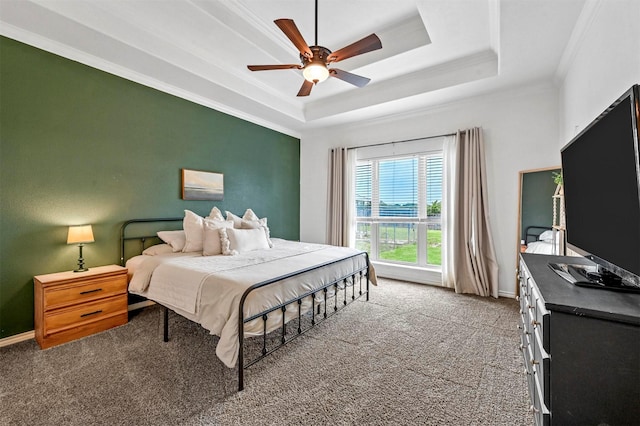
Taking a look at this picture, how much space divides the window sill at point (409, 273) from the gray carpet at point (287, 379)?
58.6 inches

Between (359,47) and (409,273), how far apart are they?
362cm

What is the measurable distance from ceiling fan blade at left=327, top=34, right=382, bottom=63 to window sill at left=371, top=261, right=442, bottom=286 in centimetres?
349

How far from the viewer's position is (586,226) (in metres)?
1.55

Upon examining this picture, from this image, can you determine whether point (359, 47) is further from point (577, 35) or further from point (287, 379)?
point (287, 379)

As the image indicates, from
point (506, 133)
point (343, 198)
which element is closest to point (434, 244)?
point (343, 198)

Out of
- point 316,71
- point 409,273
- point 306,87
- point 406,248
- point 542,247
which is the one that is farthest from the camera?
point 406,248

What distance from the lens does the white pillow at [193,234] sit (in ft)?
10.8

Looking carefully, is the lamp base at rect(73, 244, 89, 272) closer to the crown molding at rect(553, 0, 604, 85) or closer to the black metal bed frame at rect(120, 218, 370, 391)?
the black metal bed frame at rect(120, 218, 370, 391)

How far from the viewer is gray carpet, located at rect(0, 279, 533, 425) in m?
1.66

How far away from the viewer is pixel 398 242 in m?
4.87

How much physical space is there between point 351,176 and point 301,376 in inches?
149

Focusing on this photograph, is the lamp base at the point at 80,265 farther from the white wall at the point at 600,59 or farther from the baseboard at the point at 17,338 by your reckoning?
the white wall at the point at 600,59

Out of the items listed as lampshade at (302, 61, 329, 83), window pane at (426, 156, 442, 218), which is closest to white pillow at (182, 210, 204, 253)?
lampshade at (302, 61, 329, 83)

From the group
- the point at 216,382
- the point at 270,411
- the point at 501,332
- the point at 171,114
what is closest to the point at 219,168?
the point at 171,114
